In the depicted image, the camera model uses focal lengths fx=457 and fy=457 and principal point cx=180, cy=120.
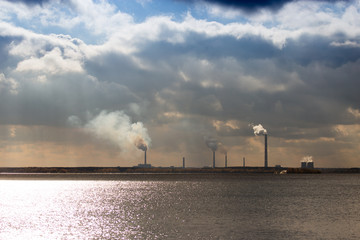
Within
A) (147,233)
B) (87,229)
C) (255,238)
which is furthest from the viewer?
(87,229)

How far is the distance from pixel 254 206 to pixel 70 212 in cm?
3038

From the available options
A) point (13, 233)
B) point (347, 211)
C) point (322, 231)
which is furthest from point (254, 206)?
point (13, 233)

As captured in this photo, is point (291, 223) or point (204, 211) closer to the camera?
point (291, 223)

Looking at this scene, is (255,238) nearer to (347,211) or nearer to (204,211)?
(204,211)

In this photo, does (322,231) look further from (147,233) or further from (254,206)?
(254,206)

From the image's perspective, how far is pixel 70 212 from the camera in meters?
70.6

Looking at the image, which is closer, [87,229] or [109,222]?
[87,229]

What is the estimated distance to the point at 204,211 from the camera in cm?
6800

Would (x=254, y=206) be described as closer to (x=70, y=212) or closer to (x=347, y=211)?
(x=347, y=211)

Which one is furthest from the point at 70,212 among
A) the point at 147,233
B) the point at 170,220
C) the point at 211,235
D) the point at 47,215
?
the point at 211,235

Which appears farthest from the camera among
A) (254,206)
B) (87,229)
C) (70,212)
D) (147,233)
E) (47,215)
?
(254,206)

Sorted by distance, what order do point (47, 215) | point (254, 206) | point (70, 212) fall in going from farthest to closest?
point (254, 206)
point (70, 212)
point (47, 215)

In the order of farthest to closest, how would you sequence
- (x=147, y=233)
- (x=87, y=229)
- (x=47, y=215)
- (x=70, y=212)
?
(x=70, y=212), (x=47, y=215), (x=87, y=229), (x=147, y=233)

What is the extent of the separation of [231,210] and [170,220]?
15462mm
